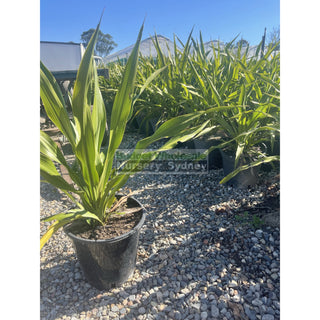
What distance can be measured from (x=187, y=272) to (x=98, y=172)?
0.52 m

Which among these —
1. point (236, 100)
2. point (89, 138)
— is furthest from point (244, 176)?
point (89, 138)

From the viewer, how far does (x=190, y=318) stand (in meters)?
0.74

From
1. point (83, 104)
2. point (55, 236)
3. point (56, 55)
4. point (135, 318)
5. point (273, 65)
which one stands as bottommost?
point (135, 318)

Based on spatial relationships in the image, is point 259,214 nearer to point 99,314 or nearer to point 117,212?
point 117,212

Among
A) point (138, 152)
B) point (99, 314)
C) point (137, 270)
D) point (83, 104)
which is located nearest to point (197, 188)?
point (137, 270)

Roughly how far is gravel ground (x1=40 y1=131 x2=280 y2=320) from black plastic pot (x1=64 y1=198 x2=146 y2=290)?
4 centimetres

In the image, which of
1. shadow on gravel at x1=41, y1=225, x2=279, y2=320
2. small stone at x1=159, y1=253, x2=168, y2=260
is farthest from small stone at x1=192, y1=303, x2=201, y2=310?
small stone at x1=159, y1=253, x2=168, y2=260

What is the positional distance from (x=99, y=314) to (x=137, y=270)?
211 mm

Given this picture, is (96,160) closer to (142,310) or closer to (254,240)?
(142,310)

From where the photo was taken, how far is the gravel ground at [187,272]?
0.77 meters

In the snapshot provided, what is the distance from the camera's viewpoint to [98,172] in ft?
2.58

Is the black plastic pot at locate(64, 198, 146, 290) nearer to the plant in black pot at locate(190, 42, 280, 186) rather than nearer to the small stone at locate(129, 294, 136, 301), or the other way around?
the small stone at locate(129, 294, 136, 301)

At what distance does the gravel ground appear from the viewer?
77 centimetres

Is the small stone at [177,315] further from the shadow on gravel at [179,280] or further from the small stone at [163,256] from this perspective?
the small stone at [163,256]
